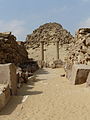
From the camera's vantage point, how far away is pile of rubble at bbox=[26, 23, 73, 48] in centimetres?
5828

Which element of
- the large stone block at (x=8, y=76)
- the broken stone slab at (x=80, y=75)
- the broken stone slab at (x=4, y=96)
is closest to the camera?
the broken stone slab at (x=4, y=96)

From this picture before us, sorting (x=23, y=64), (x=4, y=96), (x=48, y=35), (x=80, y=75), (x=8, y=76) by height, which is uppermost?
(x=48, y=35)

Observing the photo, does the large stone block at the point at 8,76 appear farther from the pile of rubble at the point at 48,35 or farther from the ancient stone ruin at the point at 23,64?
the pile of rubble at the point at 48,35

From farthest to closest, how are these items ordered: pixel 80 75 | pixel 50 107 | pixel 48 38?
pixel 48 38 → pixel 80 75 → pixel 50 107

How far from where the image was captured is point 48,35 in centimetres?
6156

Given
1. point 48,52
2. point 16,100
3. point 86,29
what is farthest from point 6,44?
point 48,52

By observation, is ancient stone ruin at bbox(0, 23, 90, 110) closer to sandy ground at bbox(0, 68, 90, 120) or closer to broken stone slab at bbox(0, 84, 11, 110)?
broken stone slab at bbox(0, 84, 11, 110)

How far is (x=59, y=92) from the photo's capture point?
8.55m

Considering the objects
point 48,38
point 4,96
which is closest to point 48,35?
point 48,38

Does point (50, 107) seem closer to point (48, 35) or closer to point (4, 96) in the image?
point (4, 96)

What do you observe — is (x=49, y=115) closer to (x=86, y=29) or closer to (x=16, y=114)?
(x=16, y=114)

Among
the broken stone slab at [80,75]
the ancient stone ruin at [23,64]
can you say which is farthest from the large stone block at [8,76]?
the broken stone slab at [80,75]

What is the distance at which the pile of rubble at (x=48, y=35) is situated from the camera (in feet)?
191

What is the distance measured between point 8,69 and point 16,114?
2.69 m
